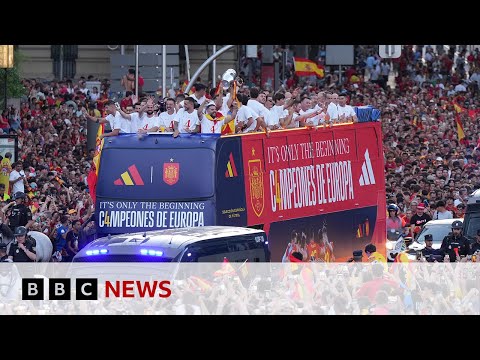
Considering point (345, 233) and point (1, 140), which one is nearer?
point (345, 233)

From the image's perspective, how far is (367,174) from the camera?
1064 inches

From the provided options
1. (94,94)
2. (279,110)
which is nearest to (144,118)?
(279,110)

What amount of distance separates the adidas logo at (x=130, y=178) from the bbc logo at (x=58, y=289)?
5.05 m

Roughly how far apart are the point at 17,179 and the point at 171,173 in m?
6.68

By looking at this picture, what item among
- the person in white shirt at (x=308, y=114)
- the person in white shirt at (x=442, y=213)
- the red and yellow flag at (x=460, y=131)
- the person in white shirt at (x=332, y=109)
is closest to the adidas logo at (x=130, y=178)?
the person in white shirt at (x=308, y=114)

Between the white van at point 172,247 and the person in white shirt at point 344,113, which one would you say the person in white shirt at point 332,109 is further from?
the white van at point 172,247

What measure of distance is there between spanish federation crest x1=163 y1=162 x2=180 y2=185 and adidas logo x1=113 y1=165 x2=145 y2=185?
0.36 m

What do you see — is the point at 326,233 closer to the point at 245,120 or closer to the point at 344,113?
the point at 344,113

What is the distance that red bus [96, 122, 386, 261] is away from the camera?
21.5 metres

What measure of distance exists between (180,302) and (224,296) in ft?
1.44

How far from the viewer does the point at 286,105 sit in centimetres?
2425

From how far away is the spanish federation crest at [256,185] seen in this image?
22344mm
